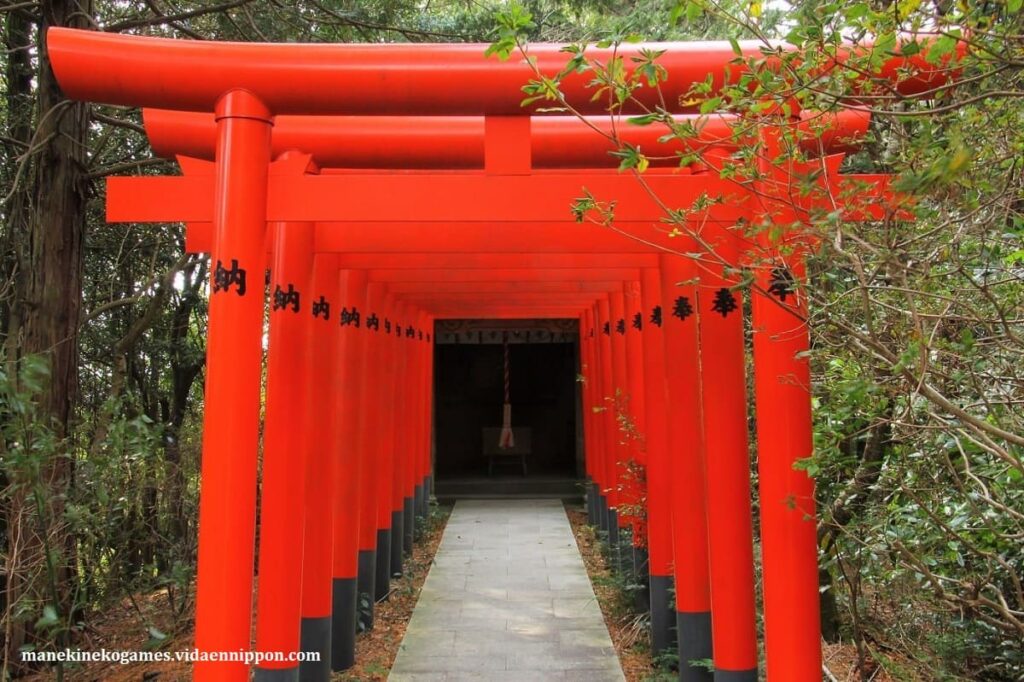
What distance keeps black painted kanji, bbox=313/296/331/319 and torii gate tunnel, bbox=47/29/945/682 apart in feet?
0.08

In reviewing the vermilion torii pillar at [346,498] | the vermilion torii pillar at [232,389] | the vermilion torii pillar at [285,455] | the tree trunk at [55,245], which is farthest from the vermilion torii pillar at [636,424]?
the tree trunk at [55,245]

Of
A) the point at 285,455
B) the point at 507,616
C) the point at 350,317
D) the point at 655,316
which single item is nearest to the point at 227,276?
the point at 285,455

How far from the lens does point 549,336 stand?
1504 cm

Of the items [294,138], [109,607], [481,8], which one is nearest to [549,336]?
[481,8]

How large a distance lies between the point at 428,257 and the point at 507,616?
3391 millimetres

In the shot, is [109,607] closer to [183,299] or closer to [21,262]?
[21,262]

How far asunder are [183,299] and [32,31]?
10.3 ft

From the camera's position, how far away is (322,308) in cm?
479

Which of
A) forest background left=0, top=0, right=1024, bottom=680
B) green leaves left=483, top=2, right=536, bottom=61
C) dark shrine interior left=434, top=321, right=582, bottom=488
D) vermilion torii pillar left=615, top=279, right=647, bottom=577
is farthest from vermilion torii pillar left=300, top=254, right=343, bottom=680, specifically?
dark shrine interior left=434, top=321, right=582, bottom=488

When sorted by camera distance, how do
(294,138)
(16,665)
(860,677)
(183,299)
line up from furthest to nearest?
(183,299) < (16,665) < (860,677) < (294,138)

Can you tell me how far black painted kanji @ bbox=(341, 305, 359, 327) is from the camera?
234 inches

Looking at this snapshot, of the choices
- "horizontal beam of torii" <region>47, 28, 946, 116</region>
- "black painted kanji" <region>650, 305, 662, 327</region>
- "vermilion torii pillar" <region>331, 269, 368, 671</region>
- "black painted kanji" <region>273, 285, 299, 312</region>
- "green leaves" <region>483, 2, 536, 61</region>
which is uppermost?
"horizontal beam of torii" <region>47, 28, 946, 116</region>

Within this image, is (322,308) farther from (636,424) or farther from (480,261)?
(636,424)

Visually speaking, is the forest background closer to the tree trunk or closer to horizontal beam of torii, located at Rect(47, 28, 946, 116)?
the tree trunk
